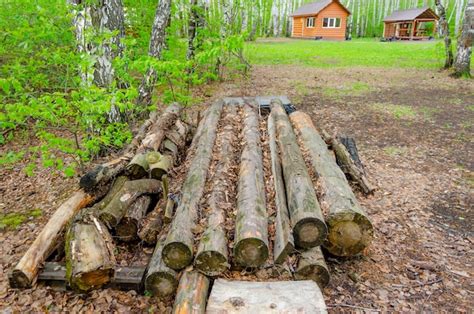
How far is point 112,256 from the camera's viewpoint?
3.33 metres

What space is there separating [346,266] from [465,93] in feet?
Result: 32.3

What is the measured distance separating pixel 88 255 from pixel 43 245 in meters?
0.63

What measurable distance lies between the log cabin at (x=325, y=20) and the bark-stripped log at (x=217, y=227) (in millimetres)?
34200

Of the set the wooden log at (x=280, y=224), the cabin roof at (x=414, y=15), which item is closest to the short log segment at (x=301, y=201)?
the wooden log at (x=280, y=224)

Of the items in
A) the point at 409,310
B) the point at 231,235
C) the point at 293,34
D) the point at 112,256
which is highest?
the point at 293,34

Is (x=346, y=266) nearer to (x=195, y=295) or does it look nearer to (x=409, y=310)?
(x=409, y=310)

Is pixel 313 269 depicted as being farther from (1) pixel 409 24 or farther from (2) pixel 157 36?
(1) pixel 409 24

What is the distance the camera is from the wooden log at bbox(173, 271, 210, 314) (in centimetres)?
266

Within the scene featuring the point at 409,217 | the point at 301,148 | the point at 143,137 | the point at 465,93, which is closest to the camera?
the point at 409,217

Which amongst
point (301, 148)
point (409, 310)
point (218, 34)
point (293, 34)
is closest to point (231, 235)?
point (409, 310)

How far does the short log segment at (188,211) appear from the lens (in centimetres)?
302

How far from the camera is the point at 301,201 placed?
3.49 m

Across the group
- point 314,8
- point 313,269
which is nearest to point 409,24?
point 314,8

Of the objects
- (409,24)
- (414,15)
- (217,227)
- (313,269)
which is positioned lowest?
(313,269)
